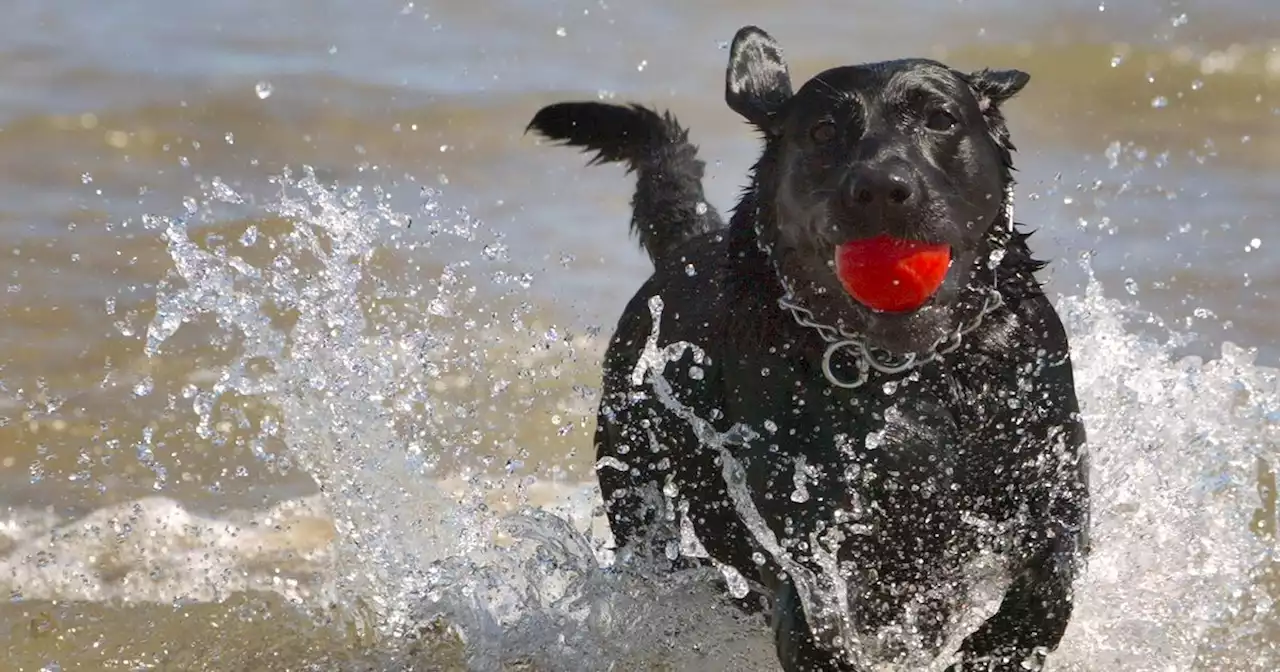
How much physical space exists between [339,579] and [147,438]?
54.4 inches

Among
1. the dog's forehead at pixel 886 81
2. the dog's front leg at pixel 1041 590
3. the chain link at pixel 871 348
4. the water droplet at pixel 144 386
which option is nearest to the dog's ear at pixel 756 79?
the dog's forehead at pixel 886 81

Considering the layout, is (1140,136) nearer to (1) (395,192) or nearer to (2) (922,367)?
(1) (395,192)

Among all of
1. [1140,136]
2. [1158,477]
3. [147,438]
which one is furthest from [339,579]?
[1140,136]

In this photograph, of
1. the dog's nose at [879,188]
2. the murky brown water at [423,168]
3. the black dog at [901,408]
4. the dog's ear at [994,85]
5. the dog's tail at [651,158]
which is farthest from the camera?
the murky brown water at [423,168]

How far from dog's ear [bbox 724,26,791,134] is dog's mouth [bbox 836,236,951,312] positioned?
581mm

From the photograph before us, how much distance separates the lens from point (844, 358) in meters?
3.69

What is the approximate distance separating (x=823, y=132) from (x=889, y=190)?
0.35 metres

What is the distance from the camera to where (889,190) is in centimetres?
338

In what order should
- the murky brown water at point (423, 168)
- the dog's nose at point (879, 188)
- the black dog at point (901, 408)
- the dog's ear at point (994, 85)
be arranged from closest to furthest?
1. the dog's nose at point (879, 188)
2. the black dog at point (901, 408)
3. the dog's ear at point (994, 85)
4. the murky brown water at point (423, 168)

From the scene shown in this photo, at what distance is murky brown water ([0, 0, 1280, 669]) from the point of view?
5648 millimetres

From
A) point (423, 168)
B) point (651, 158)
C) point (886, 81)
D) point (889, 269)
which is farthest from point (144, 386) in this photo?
point (889, 269)

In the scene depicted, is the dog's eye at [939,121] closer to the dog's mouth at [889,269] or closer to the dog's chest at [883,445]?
the dog's mouth at [889,269]

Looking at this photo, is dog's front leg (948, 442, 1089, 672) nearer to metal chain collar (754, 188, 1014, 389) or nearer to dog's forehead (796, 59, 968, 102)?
metal chain collar (754, 188, 1014, 389)

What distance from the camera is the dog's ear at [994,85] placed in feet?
12.7
